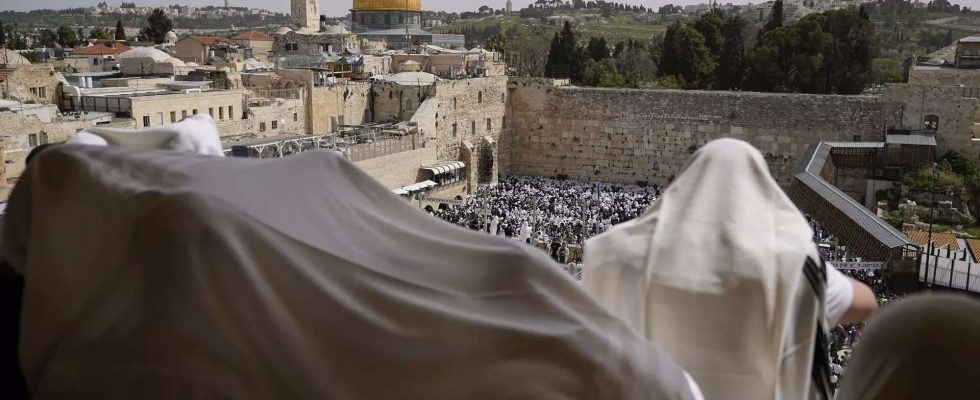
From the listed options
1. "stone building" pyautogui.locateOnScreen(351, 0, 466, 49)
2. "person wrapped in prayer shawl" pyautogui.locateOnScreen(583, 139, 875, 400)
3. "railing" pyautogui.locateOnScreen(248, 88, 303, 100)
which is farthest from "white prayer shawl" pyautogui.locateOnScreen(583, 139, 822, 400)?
"stone building" pyautogui.locateOnScreen(351, 0, 466, 49)

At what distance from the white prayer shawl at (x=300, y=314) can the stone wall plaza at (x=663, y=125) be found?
21.6 meters

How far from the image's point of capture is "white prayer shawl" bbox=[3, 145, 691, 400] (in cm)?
→ 132

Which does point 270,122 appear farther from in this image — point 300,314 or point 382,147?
point 300,314

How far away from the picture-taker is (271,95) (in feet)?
70.2

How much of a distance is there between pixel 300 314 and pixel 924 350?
100 cm

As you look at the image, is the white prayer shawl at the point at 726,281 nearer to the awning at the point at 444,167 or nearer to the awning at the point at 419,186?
the awning at the point at 419,186

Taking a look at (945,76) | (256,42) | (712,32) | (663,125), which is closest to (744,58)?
(712,32)

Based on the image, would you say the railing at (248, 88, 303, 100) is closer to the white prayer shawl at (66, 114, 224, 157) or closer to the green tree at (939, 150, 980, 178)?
the green tree at (939, 150, 980, 178)

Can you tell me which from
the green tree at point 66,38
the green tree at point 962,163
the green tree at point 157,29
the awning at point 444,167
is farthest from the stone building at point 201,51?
the green tree at point 962,163

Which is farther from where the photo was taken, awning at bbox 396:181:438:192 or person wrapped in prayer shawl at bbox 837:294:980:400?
awning at bbox 396:181:438:192

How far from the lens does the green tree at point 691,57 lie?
91.6 ft

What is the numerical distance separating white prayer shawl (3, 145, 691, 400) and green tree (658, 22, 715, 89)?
27.4 m

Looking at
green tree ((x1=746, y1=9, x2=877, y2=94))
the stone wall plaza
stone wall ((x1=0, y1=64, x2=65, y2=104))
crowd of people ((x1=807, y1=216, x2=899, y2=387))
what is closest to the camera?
crowd of people ((x1=807, y1=216, x2=899, y2=387))

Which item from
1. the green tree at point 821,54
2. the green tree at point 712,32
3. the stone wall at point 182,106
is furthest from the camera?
the green tree at point 712,32
